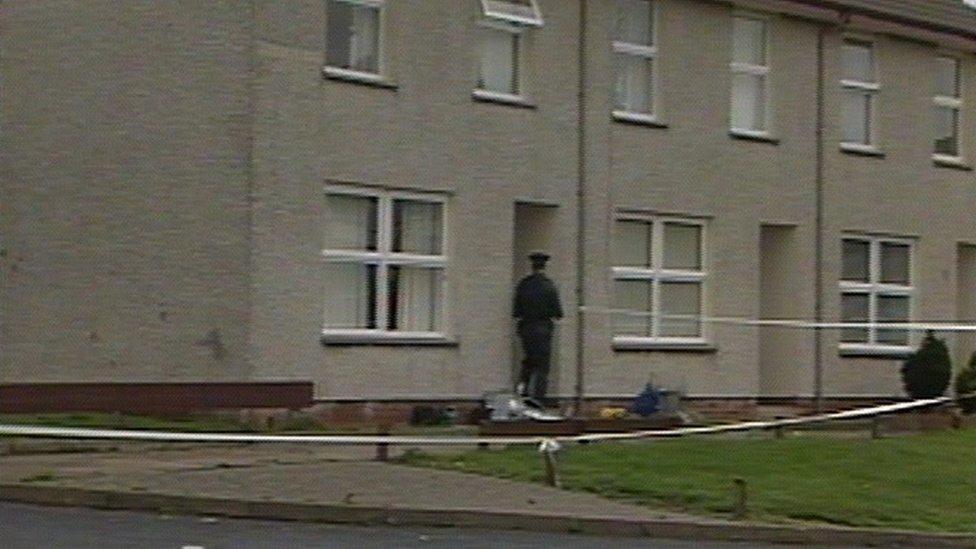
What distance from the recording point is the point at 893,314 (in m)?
34.7

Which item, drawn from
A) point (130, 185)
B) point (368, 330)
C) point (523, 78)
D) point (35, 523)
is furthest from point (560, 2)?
point (35, 523)

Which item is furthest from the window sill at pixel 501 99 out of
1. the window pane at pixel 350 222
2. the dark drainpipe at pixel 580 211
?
the window pane at pixel 350 222

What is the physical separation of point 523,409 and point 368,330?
2284 mm

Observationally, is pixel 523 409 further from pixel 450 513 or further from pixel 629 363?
pixel 450 513

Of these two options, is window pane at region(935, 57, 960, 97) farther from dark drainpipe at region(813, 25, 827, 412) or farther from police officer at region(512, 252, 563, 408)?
police officer at region(512, 252, 563, 408)

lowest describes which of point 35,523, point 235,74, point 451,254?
point 35,523

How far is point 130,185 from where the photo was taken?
24.3 meters

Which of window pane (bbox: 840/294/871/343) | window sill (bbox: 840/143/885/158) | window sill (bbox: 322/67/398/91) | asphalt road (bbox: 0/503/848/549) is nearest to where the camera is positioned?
asphalt road (bbox: 0/503/848/549)

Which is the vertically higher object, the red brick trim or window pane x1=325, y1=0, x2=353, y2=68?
window pane x1=325, y1=0, x2=353, y2=68

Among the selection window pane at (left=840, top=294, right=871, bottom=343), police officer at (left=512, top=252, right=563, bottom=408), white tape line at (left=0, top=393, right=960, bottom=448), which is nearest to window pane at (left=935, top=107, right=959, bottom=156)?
window pane at (left=840, top=294, right=871, bottom=343)

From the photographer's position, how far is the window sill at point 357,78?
26.2 m

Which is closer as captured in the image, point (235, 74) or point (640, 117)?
point (235, 74)

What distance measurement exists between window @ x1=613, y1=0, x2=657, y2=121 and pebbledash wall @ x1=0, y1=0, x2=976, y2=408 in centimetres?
17

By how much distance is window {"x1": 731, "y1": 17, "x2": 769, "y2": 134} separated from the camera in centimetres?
3209
